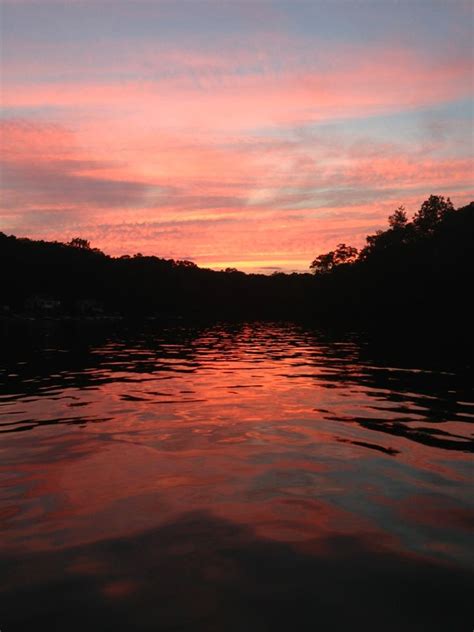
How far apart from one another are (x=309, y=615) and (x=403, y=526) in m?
2.25

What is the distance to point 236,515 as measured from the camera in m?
6.30

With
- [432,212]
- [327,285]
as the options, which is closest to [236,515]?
[432,212]

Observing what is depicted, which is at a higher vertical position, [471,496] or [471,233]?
[471,233]

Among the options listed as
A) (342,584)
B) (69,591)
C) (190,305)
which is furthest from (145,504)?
(190,305)

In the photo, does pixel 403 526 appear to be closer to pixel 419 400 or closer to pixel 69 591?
pixel 69 591

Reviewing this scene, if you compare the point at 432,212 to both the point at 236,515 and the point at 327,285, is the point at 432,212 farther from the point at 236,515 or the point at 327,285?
the point at 236,515

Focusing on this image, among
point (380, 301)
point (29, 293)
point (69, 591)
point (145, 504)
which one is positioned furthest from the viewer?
point (29, 293)

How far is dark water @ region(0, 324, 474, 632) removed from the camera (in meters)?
4.33

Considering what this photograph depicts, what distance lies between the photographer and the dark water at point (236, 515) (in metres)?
4.33

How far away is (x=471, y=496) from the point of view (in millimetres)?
6953

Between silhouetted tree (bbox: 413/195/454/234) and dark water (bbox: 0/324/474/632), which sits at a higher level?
silhouetted tree (bbox: 413/195/454/234)

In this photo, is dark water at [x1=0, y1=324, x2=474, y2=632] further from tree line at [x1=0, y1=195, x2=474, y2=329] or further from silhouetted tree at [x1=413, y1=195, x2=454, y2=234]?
silhouetted tree at [x1=413, y1=195, x2=454, y2=234]

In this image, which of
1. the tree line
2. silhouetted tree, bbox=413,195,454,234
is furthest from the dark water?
silhouetted tree, bbox=413,195,454,234

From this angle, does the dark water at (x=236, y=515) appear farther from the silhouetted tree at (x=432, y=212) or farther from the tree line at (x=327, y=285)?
the silhouetted tree at (x=432, y=212)
